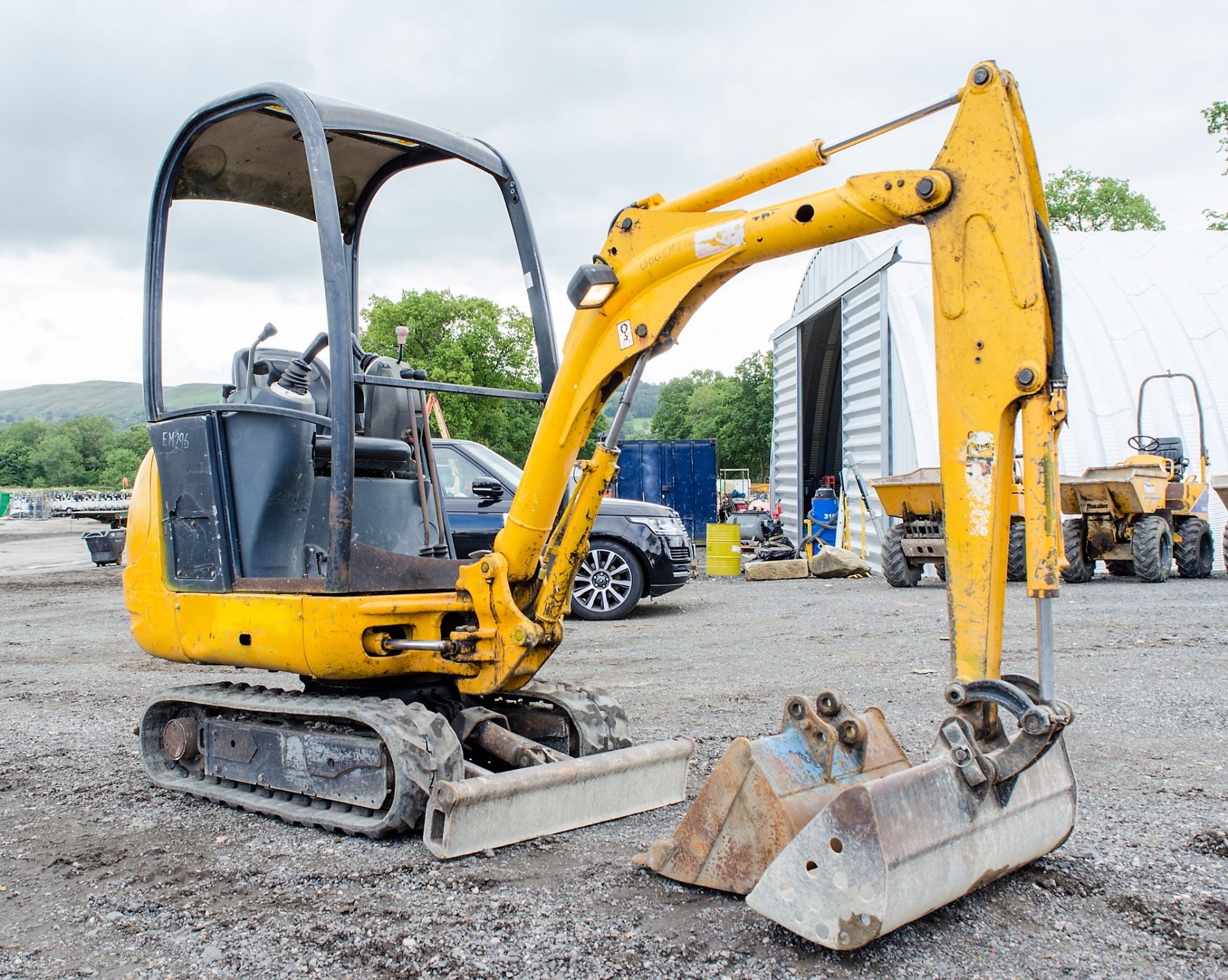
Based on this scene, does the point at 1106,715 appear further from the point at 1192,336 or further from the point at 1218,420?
the point at 1192,336

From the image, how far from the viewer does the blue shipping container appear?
78.0 feet

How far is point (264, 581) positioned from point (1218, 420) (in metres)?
17.8

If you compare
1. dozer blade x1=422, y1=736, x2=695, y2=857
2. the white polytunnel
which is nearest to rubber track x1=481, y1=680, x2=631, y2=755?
dozer blade x1=422, y1=736, x2=695, y2=857

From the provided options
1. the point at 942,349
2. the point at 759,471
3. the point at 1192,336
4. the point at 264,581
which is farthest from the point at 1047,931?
the point at 759,471

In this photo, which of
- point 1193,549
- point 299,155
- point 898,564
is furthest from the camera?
point 1193,549

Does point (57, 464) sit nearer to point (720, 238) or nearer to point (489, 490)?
point (489, 490)

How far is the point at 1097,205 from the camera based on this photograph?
5025 cm

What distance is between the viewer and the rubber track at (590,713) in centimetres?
465

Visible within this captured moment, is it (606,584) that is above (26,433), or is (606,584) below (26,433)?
below

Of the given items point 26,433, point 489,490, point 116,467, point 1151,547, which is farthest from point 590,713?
point 26,433

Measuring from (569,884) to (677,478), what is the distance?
20591 millimetres

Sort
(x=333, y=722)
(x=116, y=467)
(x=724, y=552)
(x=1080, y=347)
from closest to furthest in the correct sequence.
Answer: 1. (x=333, y=722)
2. (x=724, y=552)
3. (x=1080, y=347)
4. (x=116, y=467)

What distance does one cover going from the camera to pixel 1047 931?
9.94 ft

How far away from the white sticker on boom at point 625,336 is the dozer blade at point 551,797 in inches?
62.7
